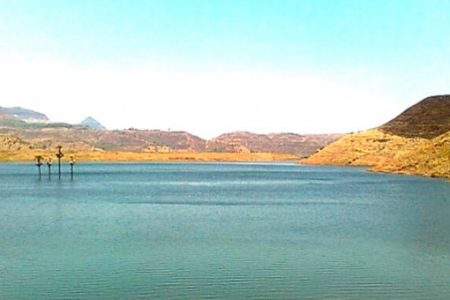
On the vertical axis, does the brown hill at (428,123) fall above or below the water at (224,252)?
above

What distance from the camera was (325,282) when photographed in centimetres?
2438

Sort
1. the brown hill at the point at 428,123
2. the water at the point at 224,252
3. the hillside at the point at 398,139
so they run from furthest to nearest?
the brown hill at the point at 428,123 → the hillside at the point at 398,139 → the water at the point at 224,252

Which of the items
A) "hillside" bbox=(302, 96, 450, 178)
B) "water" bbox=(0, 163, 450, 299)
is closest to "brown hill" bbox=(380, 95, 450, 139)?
"hillside" bbox=(302, 96, 450, 178)

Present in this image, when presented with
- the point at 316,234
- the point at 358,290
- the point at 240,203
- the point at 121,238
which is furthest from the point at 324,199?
the point at 358,290

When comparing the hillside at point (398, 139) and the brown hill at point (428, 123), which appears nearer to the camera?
the hillside at point (398, 139)

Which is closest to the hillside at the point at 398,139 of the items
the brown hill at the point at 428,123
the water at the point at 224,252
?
the brown hill at the point at 428,123

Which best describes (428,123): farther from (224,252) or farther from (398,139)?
(224,252)

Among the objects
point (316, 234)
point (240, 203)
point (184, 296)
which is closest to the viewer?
point (184, 296)

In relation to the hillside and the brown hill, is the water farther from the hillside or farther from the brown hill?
the brown hill

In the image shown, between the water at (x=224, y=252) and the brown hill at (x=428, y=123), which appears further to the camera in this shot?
the brown hill at (x=428, y=123)

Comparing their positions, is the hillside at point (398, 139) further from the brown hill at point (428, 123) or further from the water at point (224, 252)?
the water at point (224, 252)

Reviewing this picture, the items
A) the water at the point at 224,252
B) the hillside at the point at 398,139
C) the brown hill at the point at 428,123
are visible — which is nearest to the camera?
the water at the point at 224,252

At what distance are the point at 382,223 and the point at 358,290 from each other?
22951mm

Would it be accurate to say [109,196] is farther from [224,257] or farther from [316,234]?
[224,257]
